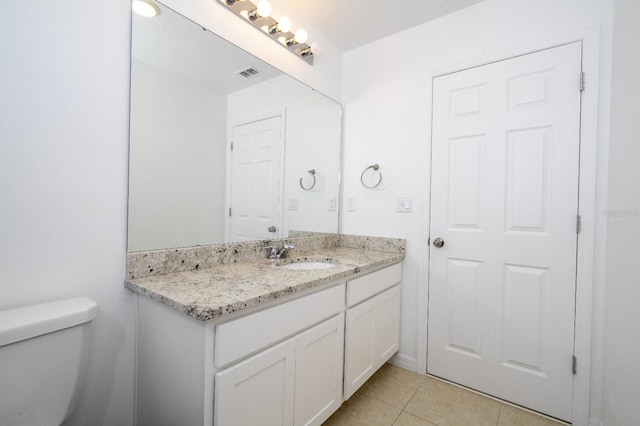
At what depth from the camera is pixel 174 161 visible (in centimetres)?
129

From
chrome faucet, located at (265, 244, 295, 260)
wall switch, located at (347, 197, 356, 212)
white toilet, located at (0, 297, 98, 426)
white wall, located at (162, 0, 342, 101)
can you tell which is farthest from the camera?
wall switch, located at (347, 197, 356, 212)

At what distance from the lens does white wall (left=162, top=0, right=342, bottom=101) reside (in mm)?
1328

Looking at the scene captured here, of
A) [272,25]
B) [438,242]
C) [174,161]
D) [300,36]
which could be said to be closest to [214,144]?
[174,161]

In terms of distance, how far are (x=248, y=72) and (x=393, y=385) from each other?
2.08 m

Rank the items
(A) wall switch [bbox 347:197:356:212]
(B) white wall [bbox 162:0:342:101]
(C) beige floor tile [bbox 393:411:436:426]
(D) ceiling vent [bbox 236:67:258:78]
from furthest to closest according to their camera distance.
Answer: (A) wall switch [bbox 347:197:356:212] < (D) ceiling vent [bbox 236:67:258:78] < (C) beige floor tile [bbox 393:411:436:426] < (B) white wall [bbox 162:0:342:101]

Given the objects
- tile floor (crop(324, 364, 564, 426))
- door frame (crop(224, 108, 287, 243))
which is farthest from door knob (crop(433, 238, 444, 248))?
door frame (crop(224, 108, 287, 243))

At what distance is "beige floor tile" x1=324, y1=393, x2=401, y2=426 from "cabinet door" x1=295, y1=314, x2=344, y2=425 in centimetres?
17

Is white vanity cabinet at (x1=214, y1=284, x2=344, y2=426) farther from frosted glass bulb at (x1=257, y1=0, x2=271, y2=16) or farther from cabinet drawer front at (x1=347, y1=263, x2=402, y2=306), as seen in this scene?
frosted glass bulb at (x1=257, y1=0, x2=271, y2=16)

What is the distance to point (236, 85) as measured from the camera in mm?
1549

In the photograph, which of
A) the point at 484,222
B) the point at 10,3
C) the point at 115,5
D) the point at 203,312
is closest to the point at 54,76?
the point at 10,3

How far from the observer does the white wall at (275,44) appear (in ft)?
4.36

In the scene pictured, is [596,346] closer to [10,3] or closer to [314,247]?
[314,247]

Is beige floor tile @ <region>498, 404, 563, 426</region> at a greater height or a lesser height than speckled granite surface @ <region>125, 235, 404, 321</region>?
lesser

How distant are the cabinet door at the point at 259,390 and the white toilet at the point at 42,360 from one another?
1.49 feet
